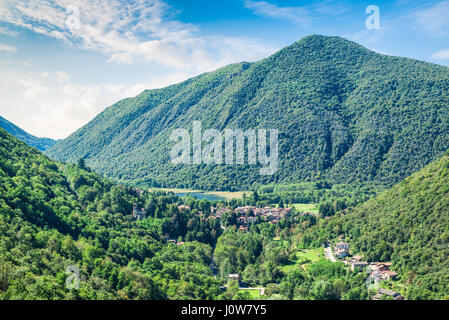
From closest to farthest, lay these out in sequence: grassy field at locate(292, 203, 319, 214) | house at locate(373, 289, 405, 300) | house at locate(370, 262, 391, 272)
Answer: house at locate(373, 289, 405, 300)
house at locate(370, 262, 391, 272)
grassy field at locate(292, 203, 319, 214)

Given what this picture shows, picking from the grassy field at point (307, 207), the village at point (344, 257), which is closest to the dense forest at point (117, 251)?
the village at point (344, 257)

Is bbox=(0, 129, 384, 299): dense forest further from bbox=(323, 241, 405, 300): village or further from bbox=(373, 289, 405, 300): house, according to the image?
bbox=(323, 241, 405, 300): village

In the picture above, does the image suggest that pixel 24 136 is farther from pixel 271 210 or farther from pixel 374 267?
pixel 374 267

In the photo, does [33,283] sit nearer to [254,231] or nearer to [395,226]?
[395,226]

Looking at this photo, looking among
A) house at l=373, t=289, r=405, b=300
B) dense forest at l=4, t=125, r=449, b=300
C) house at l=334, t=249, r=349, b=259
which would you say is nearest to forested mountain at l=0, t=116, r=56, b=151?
dense forest at l=4, t=125, r=449, b=300
